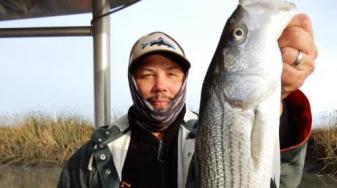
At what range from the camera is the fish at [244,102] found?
190cm

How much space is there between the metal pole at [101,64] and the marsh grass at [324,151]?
10.2 m

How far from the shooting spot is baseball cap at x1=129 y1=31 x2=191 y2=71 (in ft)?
10.2

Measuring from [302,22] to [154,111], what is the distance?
3.85 feet

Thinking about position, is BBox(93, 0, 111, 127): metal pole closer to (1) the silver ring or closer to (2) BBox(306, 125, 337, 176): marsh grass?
(1) the silver ring

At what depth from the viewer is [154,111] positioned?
9.97 feet

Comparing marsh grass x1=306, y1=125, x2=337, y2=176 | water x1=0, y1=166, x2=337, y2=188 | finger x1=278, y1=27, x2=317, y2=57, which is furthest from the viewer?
marsh grass x1=306, y1=125, x2=337, y2=176

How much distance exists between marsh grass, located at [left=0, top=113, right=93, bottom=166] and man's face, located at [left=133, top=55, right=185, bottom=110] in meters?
11.7

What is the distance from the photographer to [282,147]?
2.57 metres

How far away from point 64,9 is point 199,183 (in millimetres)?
2862

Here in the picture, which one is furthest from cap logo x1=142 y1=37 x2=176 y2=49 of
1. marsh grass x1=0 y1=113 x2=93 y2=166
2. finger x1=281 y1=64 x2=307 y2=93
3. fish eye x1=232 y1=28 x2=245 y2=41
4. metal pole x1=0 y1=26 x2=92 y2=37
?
marsh grass x1=0 y1=113 x2=93 y2=166

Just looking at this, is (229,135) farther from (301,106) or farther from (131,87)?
(131,87)

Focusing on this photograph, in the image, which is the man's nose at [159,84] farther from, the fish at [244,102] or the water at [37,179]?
the water at [37,179]

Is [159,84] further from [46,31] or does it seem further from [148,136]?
[46,31]

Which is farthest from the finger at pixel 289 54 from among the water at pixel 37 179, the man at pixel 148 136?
the water at pixel 37 179
